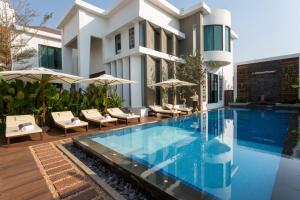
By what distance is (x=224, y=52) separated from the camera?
18.6 m

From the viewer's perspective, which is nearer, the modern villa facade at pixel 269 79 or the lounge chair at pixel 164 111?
the lounge chair at pixel 164 111

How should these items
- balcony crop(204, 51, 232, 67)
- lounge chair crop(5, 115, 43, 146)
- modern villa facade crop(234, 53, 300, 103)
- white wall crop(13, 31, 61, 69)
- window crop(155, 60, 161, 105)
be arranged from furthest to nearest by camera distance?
modern villa facade crop(234, 53, 300, 103)
balcony crop(204, 51, 232, 67)
white wall crop(13, 31, 61, 69)
window crop(155, 60, 161, 105)
lounge chair crop(5, 115, 43, 146)

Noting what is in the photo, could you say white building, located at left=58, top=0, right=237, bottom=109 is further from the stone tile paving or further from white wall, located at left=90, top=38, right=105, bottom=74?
the stone tile paving

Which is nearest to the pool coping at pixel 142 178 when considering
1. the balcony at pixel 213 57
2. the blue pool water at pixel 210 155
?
the blue pool water at pixel 210 155

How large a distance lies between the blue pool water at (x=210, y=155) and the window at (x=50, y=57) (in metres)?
16.3

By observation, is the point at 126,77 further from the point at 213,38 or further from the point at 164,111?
the point at 213,38

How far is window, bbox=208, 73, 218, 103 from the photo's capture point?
1999 centimetres

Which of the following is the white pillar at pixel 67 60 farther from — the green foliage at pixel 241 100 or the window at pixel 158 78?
the green foliage at pixel 241 100

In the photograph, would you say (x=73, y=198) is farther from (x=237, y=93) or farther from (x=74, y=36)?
(x=237, y=93)

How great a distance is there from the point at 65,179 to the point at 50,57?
20.4 meters

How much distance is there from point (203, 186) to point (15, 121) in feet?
24.1

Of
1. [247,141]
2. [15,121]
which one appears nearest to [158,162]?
[247,141]

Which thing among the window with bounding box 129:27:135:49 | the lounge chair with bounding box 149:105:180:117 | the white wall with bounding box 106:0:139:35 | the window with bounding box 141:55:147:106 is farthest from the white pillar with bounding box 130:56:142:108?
the white wall with bounding box 106:0:139:35

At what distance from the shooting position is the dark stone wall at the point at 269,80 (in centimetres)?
1906
